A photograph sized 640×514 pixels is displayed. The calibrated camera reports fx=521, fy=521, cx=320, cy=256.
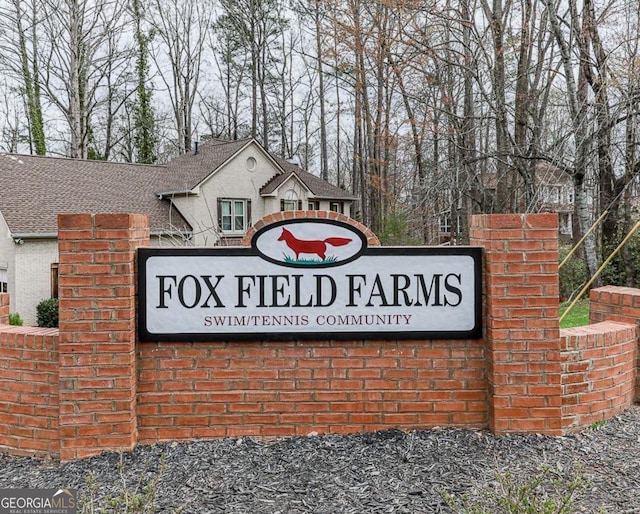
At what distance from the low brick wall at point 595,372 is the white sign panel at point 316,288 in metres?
0.78

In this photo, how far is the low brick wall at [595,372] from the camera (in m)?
3.87

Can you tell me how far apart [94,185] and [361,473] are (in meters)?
18.6

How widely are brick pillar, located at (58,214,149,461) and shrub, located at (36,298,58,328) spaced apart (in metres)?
12.0

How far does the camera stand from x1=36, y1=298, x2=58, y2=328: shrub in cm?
1423

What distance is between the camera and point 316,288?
3.77m

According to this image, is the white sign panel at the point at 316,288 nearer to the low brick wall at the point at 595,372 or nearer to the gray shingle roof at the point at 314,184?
the low brick wall at the point at 595,372

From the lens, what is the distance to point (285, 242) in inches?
148

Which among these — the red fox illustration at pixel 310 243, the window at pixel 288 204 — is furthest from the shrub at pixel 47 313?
the red fox illustration at pixel 310 243

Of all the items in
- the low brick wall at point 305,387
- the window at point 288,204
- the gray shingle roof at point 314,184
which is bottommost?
the low brick wall at point 305,387

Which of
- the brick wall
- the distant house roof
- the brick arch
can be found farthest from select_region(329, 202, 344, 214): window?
the brick arch

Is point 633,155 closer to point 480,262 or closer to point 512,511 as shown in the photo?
point 480,262

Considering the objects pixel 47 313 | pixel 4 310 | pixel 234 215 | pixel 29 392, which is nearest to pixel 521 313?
pixel 29 392

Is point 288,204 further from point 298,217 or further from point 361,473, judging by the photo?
point 361,473

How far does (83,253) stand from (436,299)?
2.49 meters
